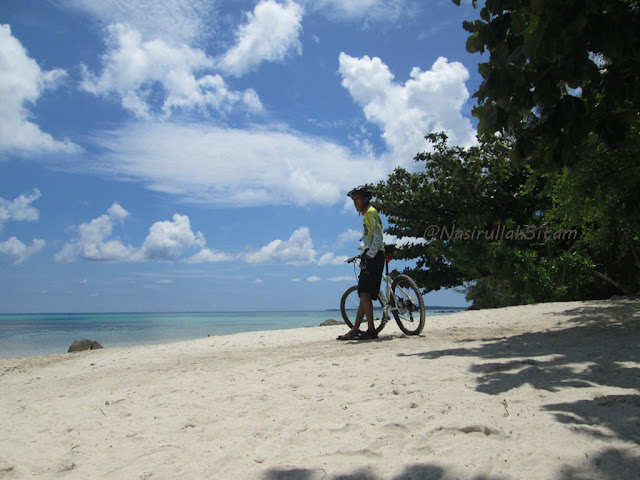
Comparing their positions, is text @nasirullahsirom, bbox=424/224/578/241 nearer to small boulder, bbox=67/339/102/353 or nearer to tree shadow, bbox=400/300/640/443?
tree shadow, bbox=400/300/640/443

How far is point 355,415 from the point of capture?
3234mm

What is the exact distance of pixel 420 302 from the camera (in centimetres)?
688

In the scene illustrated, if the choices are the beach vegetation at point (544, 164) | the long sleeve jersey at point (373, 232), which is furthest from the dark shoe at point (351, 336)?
the beach vegetation at point (544, 164)

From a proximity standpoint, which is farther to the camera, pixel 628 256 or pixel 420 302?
pixel 628 256

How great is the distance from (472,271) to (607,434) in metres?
13.4

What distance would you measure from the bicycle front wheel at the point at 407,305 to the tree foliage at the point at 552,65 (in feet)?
12.3

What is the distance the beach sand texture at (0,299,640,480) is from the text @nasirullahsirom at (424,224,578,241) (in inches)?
343

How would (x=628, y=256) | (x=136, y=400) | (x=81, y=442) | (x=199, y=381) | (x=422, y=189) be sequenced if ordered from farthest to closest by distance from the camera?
(x=422, y=189) < (x=628, y=256) < (x=199, y=381) < (x=136, y=400) < (x=81, y=442)

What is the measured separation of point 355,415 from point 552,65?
8.79 ft

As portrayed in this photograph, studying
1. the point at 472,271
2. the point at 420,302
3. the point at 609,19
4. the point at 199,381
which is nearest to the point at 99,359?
the point at 199,381

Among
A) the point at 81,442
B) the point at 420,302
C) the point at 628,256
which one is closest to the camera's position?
the point at 81,442

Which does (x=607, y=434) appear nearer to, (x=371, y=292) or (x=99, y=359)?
(x=371, y=292)

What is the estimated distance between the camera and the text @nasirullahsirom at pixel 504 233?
13852mm

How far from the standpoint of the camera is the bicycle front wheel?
6.93m
